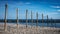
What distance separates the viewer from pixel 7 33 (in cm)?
571

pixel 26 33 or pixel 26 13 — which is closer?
pixel 26 33

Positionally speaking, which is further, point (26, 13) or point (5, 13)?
point (26, 13)

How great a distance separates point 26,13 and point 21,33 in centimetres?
146

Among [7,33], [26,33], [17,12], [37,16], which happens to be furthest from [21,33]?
[37,16]

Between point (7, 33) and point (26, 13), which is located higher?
point (26, 13)

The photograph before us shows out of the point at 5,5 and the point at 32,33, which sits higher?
the point at 5,5

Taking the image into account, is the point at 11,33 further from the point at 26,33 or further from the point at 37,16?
the point at 37,16

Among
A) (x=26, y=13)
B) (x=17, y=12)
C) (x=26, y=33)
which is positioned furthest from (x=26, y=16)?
(x=26, y=33)

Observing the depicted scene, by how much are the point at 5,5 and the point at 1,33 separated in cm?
132

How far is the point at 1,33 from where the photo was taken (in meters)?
5.72

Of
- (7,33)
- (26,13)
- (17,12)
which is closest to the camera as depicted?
(7,33)

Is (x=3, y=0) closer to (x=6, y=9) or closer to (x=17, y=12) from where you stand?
(x=6, y=9)

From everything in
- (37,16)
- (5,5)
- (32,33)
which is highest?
(5,5)

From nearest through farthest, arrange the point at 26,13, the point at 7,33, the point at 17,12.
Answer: the point at 7,33 < the point at 17,12 < the point at 26,13
